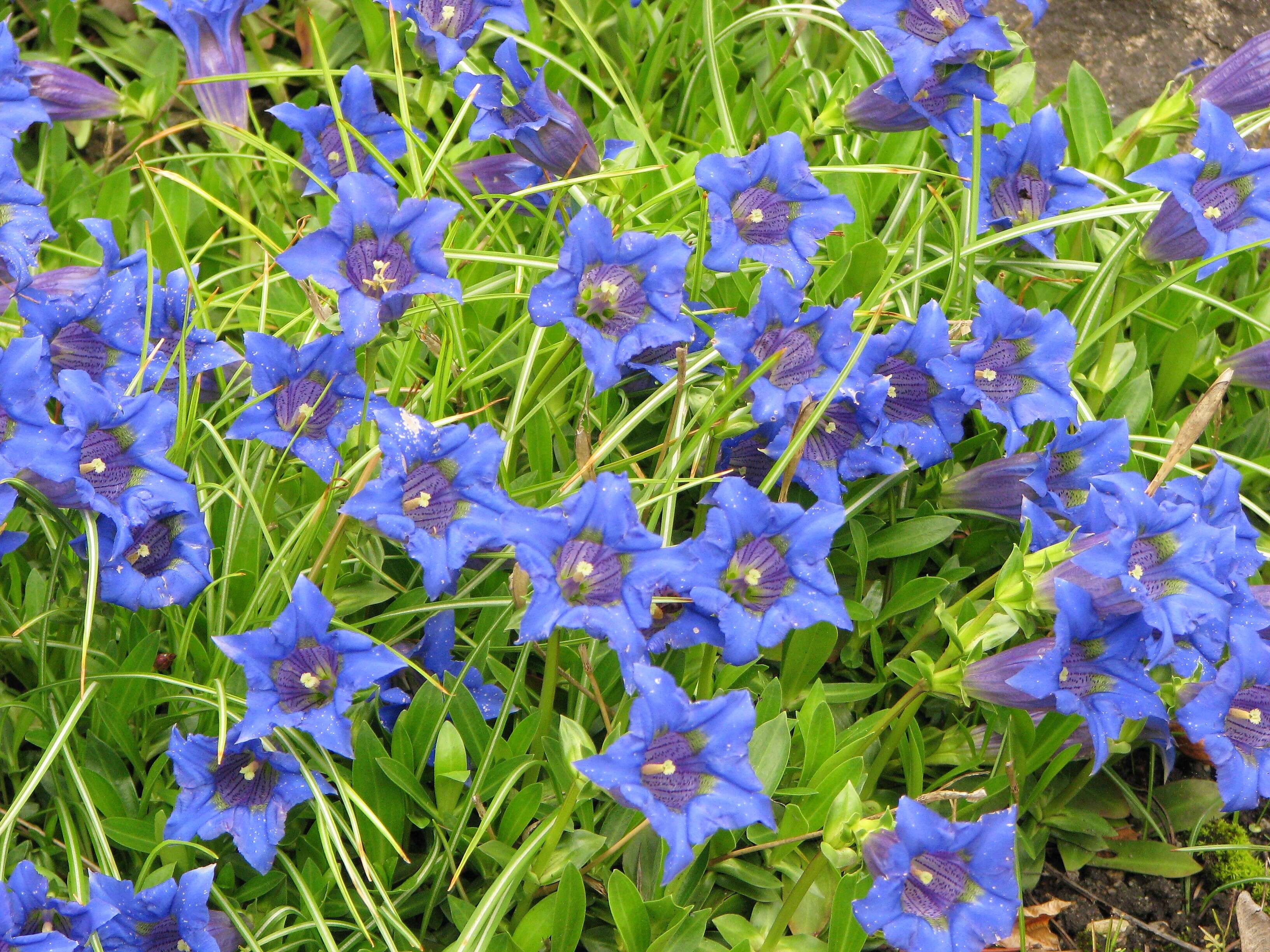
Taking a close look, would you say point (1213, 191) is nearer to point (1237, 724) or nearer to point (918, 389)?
point (918, 389)

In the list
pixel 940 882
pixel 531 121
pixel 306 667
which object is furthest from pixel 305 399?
pixel 940 882

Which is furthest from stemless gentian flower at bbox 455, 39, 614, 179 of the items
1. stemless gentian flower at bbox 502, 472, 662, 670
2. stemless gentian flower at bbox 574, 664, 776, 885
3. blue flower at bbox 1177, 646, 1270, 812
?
blue flower at bbox 1177, 646, 1270, 812

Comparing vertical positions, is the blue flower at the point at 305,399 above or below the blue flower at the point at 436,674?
above

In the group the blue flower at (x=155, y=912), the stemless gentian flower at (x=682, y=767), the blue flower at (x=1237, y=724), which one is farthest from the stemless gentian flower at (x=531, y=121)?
the blue flower at (x=1237, y=724)

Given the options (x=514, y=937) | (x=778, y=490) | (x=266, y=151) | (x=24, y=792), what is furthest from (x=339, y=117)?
(x=514, y=937)

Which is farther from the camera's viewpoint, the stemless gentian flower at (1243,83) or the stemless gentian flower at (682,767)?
the stemless gentian flower at (1243,83)

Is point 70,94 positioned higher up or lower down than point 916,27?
lower down

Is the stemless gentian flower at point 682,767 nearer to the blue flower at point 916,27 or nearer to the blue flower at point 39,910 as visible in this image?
the blue flower at point 39,910
